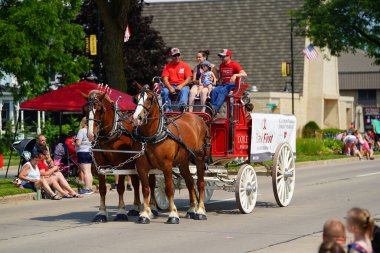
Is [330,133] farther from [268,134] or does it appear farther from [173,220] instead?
[173,220]

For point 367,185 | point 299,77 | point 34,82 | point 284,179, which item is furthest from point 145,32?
point 284,179

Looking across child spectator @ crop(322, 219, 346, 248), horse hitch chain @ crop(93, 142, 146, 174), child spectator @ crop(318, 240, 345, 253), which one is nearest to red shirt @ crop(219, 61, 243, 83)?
horse hitch chain @ crop(93, 142, 146, 174)

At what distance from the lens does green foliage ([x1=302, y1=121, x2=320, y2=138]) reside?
63275 mm

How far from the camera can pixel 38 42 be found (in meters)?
43.9

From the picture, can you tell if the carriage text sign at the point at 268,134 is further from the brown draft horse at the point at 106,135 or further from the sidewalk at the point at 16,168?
the sidewalk at the point at 16,168

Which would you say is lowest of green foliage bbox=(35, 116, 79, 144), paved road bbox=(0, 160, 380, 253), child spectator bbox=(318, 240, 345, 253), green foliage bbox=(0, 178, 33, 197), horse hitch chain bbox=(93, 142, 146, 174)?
paved road bbox=(0, 160, 380, 253)

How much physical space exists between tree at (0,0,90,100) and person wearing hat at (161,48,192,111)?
1018 inches

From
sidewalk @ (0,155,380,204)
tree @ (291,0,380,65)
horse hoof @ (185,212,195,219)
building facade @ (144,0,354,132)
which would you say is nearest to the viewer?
horse hoof @ (185,212,195,219)

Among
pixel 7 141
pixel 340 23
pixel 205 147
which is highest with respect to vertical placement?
pixel 340 23

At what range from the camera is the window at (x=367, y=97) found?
9694cm

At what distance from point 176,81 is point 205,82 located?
55 centimetres

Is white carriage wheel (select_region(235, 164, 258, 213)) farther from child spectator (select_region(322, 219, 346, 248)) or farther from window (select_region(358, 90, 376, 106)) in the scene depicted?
window (select_region(358, 90, 376, 106))

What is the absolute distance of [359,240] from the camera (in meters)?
7.25

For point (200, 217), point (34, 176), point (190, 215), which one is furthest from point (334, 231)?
point (34, 176)
